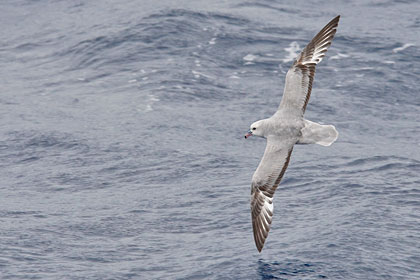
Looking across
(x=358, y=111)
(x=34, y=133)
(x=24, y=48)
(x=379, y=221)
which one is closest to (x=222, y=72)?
(x=358, y=111)

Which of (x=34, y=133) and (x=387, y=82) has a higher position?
(x=387, y=82)

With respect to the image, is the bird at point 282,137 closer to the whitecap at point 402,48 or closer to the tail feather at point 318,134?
the tail feather at point 318,134

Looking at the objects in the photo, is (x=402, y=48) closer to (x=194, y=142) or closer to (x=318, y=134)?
(x=194, y=142)

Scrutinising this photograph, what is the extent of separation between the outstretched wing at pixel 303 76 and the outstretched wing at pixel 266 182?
92 cm

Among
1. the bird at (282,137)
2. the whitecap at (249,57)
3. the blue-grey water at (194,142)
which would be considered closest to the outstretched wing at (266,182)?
the bird at (282,137)

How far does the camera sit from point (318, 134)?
56.6 ft

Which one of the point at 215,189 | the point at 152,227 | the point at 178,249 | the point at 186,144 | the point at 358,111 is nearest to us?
the point at 178,249

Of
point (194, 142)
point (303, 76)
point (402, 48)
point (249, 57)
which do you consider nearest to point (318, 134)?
point (303, 76)

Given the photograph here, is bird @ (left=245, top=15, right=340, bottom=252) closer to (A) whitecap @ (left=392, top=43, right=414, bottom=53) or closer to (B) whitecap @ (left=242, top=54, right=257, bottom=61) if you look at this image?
(B) whitecap @ (left=242, top=54, right=257, bottom=61)

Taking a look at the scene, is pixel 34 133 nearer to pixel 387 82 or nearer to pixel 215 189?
pixel 215 189

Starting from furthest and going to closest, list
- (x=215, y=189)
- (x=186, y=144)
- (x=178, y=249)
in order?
(x=186, y=144) → (x=215, y=189) → (x=178, y=249)

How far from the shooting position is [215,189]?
23.0 metres

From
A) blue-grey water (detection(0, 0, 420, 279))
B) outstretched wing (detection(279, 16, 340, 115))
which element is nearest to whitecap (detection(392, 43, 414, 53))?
blue-grey water (detection(0, 0, 420, 279))

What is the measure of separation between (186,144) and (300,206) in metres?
6.10
